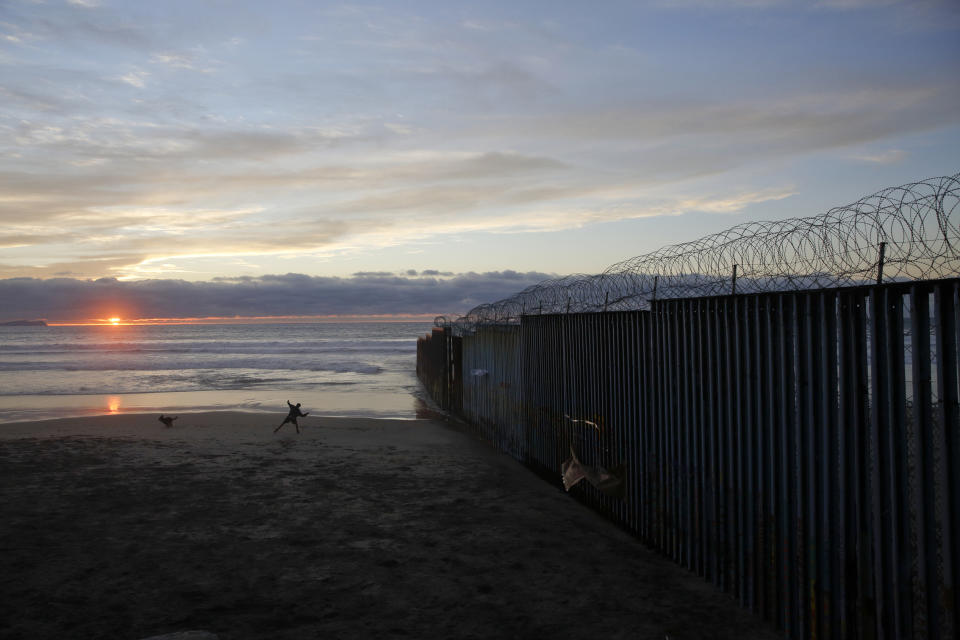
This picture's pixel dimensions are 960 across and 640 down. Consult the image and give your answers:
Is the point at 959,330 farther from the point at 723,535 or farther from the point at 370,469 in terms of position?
the point at 370,469

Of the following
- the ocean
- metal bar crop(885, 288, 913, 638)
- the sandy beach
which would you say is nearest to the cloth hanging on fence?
the sandy beach

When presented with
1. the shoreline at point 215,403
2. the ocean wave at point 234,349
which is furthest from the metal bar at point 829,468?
the ocean wave at point 234,349

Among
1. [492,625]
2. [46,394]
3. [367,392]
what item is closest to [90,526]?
[492,625]

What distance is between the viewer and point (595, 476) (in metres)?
8.06

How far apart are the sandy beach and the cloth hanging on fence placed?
1.36 ft

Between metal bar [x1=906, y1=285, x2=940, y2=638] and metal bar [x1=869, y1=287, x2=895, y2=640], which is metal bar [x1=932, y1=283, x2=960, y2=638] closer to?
metal bar [x1=906, y1=285, x2=940, y2=638]

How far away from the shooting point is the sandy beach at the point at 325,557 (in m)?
5.37

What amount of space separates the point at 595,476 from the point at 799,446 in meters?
3.52

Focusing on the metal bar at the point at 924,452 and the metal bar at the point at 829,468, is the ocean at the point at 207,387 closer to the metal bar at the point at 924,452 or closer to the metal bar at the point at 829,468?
the metal bar at the point at 829,468

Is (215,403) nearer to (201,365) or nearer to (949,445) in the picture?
(949,445)

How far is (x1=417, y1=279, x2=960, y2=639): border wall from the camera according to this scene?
3836 mm

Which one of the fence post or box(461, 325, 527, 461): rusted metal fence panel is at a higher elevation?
the fence post

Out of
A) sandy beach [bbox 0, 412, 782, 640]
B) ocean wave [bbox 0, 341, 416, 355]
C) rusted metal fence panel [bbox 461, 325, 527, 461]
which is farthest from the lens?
ocean wave [bbox 0, 341, 416, 355]

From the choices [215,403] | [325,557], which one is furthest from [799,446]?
[215,403]
